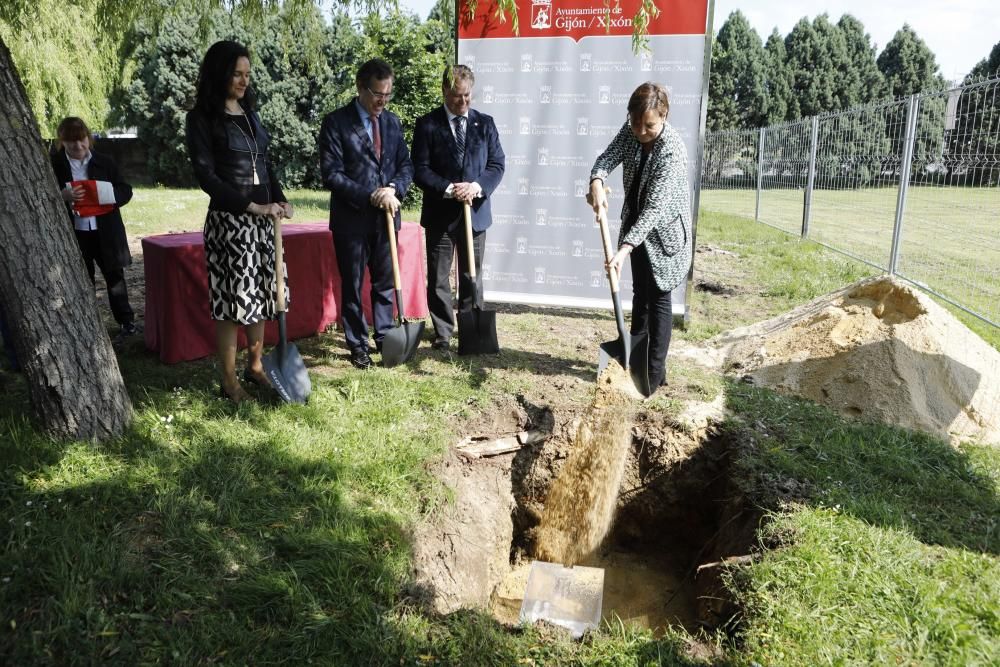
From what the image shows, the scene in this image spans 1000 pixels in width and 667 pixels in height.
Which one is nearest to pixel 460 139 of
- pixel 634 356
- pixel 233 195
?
pixel 233 195

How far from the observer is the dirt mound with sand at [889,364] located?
389 centimetres

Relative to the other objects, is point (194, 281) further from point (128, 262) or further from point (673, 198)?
point (673, 198)

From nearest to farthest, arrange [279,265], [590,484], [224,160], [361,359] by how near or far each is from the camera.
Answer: [224,160] → [279,265] → [590,484] → [361,359]

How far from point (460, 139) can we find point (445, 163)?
20 cm

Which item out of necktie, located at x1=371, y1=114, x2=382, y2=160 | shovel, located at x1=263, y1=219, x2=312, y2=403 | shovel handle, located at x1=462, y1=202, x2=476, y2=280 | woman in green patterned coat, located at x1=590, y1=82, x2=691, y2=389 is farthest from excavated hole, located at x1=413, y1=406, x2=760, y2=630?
necktie, located at x1=371, y1=114, x2=382, y2=160

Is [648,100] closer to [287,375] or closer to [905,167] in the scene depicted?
[287,375]

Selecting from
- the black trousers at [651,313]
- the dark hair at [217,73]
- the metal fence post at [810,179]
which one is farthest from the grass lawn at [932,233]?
the dark hair at [217,73]

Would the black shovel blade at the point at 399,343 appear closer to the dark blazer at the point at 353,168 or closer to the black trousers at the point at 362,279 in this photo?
the black trousers at the point at 362,279

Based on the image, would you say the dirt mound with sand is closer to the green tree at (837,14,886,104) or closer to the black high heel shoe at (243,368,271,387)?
the black high heel shoe at (243,368,271,387)

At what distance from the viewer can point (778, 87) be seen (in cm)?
3312

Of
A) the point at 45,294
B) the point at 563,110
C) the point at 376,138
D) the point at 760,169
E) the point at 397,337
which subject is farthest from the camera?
the point at 760,169

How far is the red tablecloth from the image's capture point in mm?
4398

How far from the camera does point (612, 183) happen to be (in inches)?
228

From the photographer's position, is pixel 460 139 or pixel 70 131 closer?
pixel 460 139
